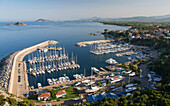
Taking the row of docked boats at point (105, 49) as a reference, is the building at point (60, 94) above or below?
below

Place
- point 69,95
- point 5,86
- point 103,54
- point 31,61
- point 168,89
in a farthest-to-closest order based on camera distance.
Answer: point 103,54 → point 31,61 → point 5,86 → point 69,95 → point 168,89

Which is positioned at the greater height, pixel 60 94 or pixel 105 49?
pixel 105 49

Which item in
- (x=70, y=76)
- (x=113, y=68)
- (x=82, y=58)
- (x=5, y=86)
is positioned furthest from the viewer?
(x=82, y=58)

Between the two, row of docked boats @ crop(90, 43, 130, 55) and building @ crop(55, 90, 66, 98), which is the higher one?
row of docked boats @ crop(90, 43, 130, 55)

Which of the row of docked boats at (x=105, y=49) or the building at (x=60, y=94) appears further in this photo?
the row of docked boats at (x=105, y=49)

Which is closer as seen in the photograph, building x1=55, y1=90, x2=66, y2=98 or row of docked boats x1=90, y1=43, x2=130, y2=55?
building x1=55, y1=90, x2=66, y2=98

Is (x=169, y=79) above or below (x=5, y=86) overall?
above

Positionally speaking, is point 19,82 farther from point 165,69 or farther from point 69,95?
point 165,69

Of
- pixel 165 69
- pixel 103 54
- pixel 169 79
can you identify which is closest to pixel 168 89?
pixel 169 79

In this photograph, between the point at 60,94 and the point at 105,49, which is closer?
the point at 60,94

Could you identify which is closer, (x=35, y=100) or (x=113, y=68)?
(x=35, y=100)
